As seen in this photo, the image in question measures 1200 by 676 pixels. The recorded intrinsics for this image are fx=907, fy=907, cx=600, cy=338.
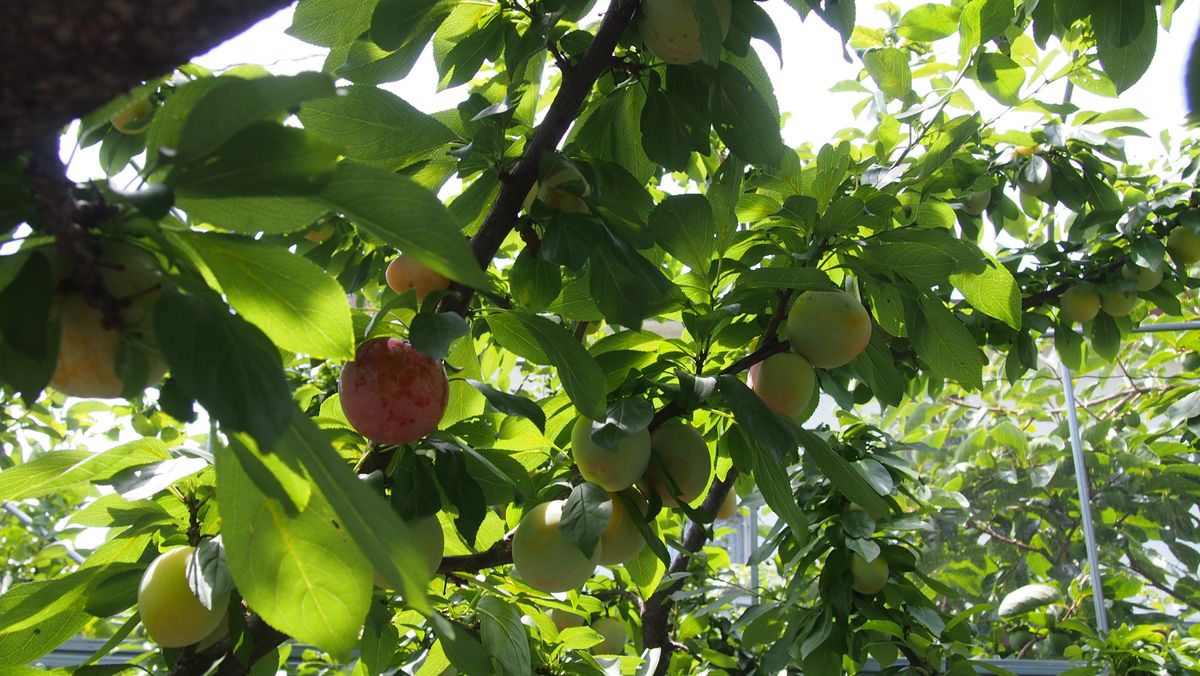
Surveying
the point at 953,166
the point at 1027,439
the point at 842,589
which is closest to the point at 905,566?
the point at 842,589

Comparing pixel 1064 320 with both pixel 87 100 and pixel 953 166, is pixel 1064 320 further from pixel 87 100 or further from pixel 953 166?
pixel 87 100

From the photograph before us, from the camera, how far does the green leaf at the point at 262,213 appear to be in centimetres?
44

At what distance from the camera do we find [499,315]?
2.70 feet

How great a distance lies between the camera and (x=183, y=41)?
32 cm

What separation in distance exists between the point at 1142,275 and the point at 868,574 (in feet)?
2.83

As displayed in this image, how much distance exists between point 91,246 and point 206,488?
492 millimetres

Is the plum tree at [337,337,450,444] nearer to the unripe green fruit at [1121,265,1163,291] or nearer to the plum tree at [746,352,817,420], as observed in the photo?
the plum tree at [746,352,817,420]

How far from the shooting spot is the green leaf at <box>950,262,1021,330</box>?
1.01 m

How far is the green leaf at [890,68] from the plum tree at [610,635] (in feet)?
3.37

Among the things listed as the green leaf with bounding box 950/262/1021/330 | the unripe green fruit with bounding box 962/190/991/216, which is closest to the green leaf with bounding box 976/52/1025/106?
the green leaf with bounding box 950/262/1021/330

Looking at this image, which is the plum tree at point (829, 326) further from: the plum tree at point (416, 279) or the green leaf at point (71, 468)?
the green leaf at point (71, 468)

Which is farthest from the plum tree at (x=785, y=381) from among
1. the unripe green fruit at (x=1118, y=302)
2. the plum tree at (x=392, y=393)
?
the unripe green fruit at (x=1118, y=302)

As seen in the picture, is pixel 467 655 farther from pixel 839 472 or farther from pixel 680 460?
pixel 839 472

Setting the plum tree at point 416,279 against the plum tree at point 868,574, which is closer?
the plum tree at point 416,279
